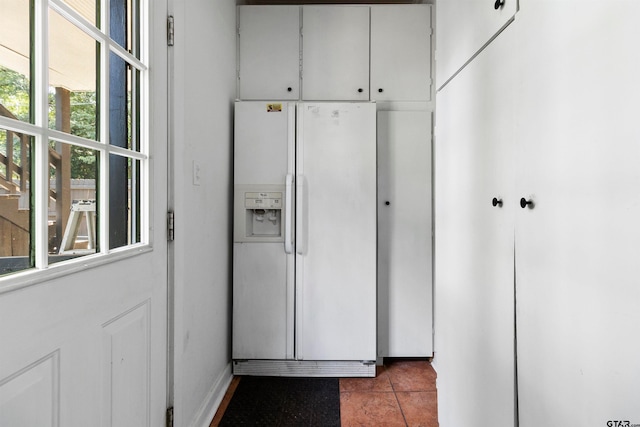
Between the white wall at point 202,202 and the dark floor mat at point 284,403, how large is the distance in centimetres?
14

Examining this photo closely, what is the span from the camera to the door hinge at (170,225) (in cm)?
129

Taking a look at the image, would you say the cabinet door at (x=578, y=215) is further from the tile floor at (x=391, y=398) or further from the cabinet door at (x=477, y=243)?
the tile floor at (x=391, y=398)

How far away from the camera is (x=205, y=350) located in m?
1.72

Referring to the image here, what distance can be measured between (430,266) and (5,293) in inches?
88.7

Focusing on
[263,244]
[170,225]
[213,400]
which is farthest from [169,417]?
[263,244]

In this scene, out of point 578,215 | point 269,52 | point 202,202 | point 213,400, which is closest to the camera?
point 578,215

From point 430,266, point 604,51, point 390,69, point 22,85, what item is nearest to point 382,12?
point 390,69

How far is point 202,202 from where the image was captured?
5.53ft

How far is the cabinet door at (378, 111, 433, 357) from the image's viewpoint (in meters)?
2.33

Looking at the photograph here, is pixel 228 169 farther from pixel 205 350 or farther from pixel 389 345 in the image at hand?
pixel 389 345

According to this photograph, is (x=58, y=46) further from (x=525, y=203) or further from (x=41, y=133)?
(x=525, y=203)

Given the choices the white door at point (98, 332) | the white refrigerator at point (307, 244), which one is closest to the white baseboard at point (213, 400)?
the white refrigerator at point (307, 244)

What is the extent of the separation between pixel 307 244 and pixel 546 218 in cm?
153

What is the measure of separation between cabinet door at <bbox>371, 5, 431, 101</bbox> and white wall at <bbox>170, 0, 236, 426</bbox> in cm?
104
